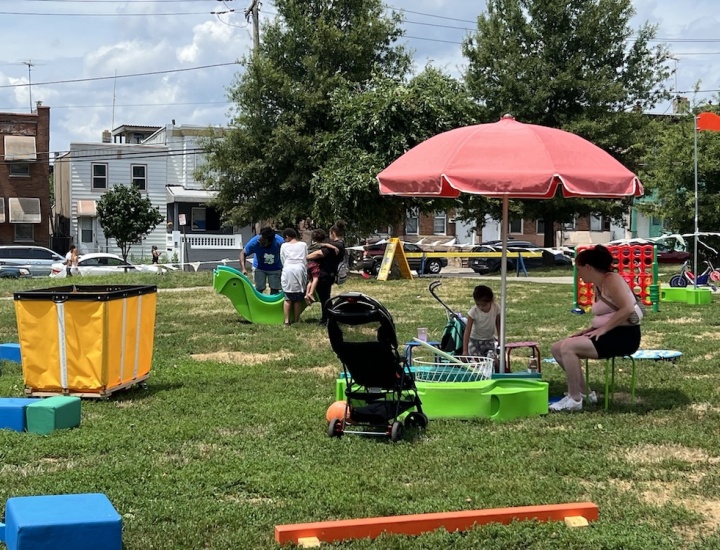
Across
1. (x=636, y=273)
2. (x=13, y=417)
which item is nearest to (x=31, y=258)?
(x=636, y=273)

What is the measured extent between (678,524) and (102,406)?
5105 millimetres

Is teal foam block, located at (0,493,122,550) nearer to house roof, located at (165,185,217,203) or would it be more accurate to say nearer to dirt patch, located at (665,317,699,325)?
dirt patch, located at (665,317,699,325)

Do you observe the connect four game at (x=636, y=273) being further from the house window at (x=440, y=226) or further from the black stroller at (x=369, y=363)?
the house window at (x=440, y=226)

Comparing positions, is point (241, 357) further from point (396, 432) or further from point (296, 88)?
point (296, 88)

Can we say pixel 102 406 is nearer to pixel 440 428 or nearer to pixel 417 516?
pixel 440 428

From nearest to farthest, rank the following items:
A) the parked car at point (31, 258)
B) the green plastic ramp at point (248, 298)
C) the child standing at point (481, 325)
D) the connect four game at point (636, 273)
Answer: the child standing at point (481, 325) → the green plastic ramp at point (248, 298) → the connect four game at point (636, 273) → the parked car at point (31, 258)

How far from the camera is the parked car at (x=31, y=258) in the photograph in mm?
33531

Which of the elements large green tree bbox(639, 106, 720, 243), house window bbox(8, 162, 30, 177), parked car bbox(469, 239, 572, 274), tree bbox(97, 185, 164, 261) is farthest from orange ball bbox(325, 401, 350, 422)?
house window bbox(8, 162, 30, 177)

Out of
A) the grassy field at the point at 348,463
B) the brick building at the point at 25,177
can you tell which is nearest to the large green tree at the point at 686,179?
the grassy field at the point at 348,463

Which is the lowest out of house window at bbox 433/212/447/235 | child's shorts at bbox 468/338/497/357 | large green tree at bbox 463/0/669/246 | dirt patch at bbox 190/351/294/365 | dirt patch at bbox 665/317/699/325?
dirt patch at bbox 190/351/294/365

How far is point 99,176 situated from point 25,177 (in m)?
3.65

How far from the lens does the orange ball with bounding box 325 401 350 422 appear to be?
6.91 meters

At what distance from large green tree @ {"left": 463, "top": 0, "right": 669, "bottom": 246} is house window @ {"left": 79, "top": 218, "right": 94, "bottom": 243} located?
21151 millimetres

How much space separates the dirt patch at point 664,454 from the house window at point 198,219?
42.0 m
